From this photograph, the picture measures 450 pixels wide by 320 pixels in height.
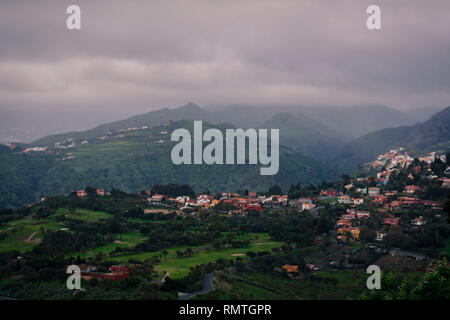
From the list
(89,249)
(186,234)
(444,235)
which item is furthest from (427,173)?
(89,249)

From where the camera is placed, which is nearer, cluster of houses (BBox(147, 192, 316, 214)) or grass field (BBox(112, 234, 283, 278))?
grass field (BBox(112, 234, 283, 278))

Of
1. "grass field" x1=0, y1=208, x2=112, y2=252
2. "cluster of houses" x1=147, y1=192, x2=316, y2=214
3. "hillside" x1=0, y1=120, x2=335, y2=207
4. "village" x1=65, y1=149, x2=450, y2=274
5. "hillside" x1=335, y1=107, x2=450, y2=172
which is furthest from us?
"hillside" x1=335, y1=107, x2=450, y2=172

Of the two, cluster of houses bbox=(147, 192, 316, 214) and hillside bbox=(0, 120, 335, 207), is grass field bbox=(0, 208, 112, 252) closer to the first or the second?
cluster of houses bbox=(147, 192, 316, 214)

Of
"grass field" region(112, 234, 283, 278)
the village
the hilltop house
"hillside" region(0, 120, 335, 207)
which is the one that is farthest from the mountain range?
"grass field" region(112, 234, 283, 278)

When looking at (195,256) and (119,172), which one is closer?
(195,256)

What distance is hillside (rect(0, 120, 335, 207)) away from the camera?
365ft

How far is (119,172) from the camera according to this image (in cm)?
11812

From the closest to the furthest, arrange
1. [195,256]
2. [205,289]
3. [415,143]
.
Answer: [205,289]
[195,256]
[415,143]
